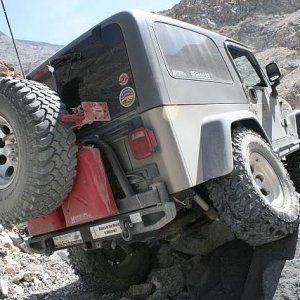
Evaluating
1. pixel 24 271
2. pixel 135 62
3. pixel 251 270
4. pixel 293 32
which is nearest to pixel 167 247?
pixel 251 270

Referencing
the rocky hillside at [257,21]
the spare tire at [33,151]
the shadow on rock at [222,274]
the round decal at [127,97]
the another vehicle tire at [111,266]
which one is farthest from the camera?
the rocky hillside at [257,21]

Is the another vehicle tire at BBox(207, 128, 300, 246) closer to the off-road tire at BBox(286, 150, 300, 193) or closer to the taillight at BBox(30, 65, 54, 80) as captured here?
the taillight at BBox(30, 65, 54, 80)

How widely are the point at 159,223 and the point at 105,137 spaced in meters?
0.75

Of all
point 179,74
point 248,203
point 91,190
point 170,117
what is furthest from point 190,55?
point 91,190

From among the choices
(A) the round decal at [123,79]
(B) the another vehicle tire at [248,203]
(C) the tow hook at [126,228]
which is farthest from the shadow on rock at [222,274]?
(A) the round decal at [123,79]

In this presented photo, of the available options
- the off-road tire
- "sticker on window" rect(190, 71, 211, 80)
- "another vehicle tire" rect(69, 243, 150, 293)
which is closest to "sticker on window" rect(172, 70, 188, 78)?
"sticker on window" rect(190, 71, 211, 80)

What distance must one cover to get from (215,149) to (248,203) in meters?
0.45

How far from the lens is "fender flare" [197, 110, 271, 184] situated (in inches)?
117

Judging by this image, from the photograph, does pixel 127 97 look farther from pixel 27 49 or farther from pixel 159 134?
pixel 27 49

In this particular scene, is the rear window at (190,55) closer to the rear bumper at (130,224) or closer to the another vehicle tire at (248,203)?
the another vehicle tire at (248,203)

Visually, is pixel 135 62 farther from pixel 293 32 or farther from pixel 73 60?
pixel 293 32

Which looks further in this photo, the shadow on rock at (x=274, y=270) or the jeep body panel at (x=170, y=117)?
the shadow on rock at (x=274, y=270)

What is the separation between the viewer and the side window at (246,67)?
453 centimetres

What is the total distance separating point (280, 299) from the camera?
2.87 m
